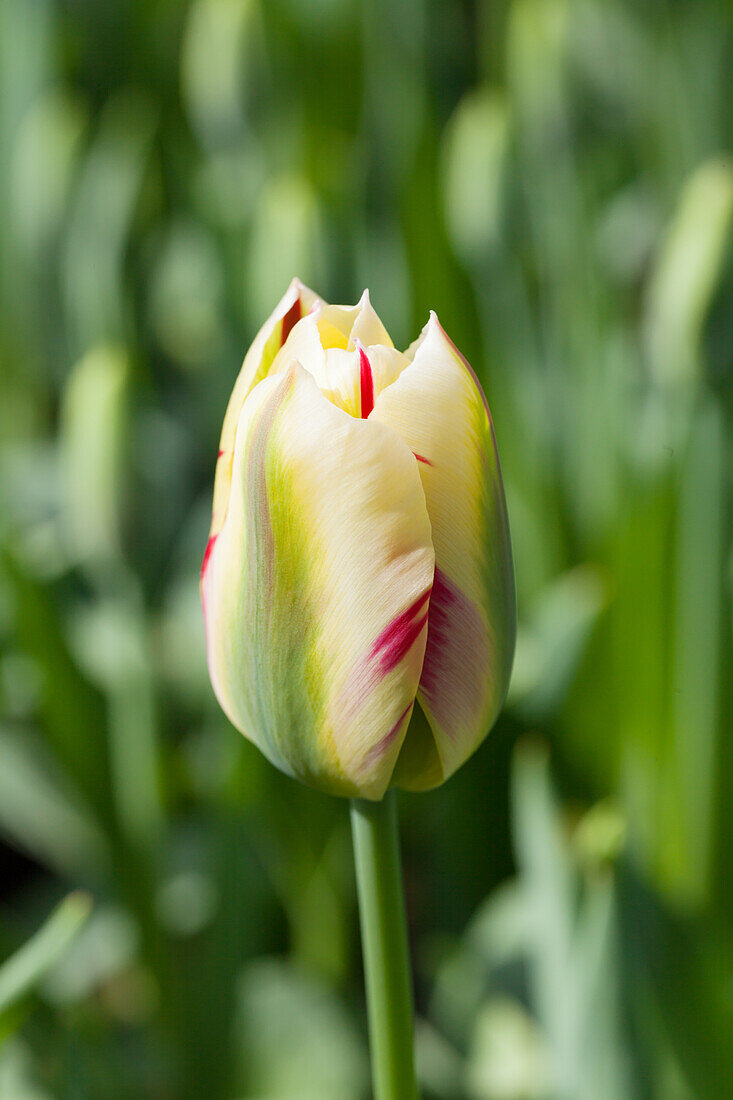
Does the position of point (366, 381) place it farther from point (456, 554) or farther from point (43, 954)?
point (43, 954)

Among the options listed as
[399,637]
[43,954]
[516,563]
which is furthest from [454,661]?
[516,563]

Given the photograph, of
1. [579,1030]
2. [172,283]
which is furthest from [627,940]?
[172,283]

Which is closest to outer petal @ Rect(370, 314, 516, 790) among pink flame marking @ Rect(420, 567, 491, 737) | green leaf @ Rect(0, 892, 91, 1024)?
pink flame marking @ Rect(420, 567, 491, 737)

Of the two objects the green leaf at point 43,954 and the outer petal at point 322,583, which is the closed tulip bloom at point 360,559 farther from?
the green leaf at point 43,954

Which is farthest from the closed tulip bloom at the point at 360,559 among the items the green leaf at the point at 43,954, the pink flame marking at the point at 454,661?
the green leaf at the point at 43,954

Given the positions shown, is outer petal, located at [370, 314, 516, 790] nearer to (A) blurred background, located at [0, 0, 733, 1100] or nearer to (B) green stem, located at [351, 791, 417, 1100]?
(B) green stem, located at [351, 791, 417, 1100]

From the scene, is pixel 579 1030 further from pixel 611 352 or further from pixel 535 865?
pixel 611 352
